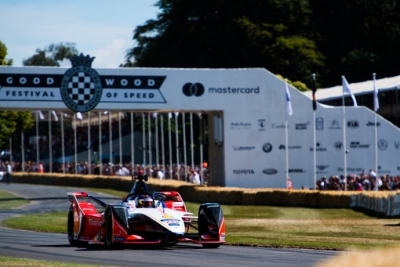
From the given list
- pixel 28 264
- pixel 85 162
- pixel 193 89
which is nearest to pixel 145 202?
pixel 28 264

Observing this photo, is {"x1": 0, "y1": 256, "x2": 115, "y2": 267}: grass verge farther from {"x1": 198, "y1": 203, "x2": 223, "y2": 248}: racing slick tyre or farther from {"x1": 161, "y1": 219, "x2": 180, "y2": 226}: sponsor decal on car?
{"x1": 198, "y1": 203, "x2": 223, "y2": 248}: racing slick tyre

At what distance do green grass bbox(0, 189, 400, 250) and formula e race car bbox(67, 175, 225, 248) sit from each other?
1.30 m

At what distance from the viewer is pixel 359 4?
7950 centimetres

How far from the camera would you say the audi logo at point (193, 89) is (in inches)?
1612

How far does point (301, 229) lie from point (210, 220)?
722cm

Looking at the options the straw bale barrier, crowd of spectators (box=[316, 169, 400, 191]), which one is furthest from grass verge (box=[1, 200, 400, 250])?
crowd of spectators (box=[316, 169, 400, 191])

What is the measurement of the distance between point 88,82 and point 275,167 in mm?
9570

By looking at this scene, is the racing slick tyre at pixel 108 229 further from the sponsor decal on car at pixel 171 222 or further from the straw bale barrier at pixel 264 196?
the straw bale barrier at pixel 264 196

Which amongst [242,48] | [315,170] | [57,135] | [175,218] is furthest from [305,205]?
[57,135]

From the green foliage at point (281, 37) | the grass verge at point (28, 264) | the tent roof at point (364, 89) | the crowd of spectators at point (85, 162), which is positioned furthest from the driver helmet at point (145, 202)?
the green foliage at point (281, 37)

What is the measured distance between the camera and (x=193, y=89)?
41094mm

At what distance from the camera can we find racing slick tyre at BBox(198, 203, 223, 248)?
16781 millimetres

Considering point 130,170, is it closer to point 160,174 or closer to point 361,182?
point 160,174

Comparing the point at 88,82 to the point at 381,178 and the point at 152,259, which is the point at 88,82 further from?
the point at 152,259
